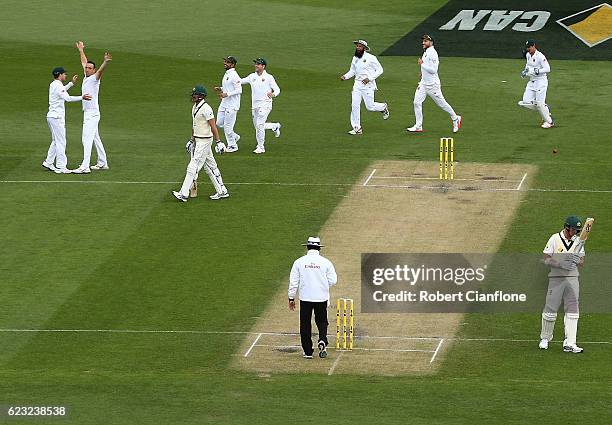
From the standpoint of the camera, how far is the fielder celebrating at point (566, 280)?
2511 cm

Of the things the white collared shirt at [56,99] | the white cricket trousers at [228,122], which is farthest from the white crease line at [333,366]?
the white cricket trousers at [228,122]

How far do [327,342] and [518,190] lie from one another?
32.7ft

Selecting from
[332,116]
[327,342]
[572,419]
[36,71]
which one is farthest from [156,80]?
[572,419]

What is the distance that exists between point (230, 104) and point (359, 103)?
3.60 m

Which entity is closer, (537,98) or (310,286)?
(310,286)

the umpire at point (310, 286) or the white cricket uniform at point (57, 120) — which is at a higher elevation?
the white cricket uniform at point (57, 120)

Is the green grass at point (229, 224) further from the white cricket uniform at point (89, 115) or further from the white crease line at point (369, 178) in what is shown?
the white cricket uniform at point (89, 115)

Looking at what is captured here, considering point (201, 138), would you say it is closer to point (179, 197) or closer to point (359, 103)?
point (179, 197)

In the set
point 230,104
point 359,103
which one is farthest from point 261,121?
point 359,103

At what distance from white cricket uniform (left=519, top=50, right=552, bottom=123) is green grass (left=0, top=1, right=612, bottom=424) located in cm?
81

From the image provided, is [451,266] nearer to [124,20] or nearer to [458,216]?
[458,216]

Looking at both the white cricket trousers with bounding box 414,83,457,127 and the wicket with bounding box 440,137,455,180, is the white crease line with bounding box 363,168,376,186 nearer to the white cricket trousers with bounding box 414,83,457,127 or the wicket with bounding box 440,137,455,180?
the wicket with bounding box 440,137,455,180

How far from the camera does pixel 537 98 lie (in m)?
39.4
